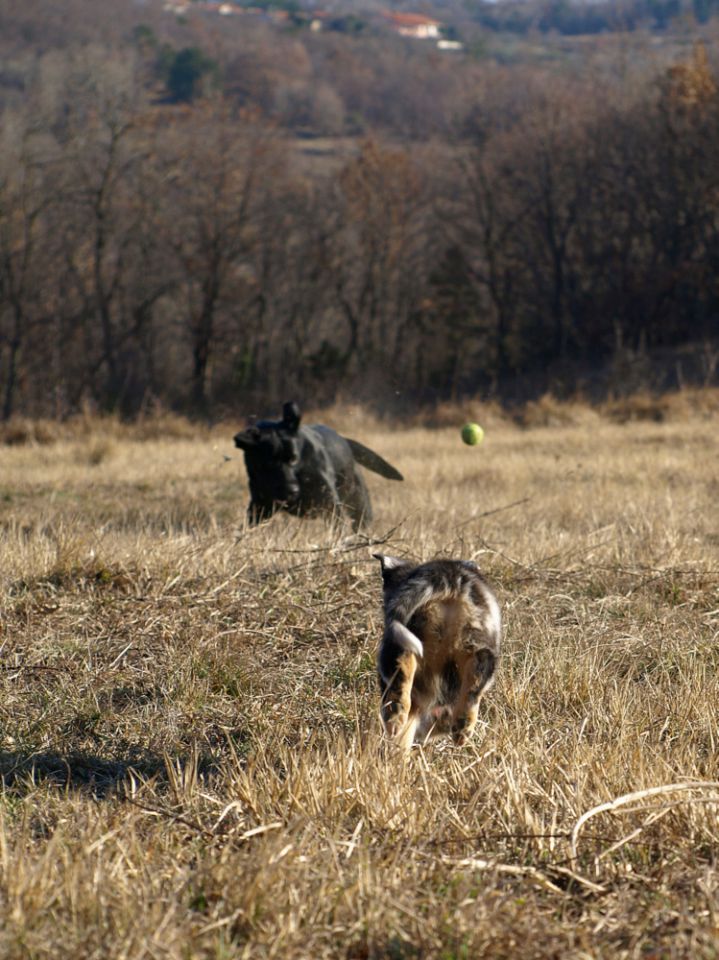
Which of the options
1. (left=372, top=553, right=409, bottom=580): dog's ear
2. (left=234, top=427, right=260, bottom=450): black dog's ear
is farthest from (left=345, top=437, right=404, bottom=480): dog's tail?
(left=372, top=553, right=409, bottom=580): dog's ear

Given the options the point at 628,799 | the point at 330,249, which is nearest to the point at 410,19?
the point at 330,249

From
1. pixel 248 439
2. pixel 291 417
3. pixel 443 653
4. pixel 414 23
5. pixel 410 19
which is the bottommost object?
pixel 443 653

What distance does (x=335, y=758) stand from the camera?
4.10m

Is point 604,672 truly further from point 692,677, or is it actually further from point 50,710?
point 50,710

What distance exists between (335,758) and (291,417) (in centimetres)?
489

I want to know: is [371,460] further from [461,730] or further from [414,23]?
[414,23]

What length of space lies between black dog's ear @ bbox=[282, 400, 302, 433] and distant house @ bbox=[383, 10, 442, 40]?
11885 cm

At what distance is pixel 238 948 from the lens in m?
3.03

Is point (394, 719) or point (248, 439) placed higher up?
point (248, 439)

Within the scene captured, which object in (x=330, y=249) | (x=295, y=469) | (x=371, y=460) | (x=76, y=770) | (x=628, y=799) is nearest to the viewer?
(x=628, y=799)

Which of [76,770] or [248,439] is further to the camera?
[248,439]

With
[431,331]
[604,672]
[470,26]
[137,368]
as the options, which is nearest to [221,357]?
[137,368]

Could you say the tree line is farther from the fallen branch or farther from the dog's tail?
the fallen branch

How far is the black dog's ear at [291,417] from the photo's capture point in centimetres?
875
